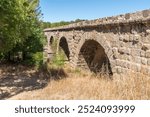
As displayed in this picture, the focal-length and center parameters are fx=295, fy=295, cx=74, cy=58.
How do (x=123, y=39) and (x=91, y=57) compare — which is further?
(x=91, y=57)

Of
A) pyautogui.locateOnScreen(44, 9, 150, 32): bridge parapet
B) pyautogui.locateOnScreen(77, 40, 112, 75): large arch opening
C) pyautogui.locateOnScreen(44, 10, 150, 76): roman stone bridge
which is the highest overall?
pyautogui.locateOnScreen(44, 9, 150, 32): bridge parapet

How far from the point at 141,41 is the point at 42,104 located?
454 centimetres

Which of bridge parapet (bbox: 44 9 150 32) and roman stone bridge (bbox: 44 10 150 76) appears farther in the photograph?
roman stone bridge (bbox: 44 10 150 76)

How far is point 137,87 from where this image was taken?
21.0 feet

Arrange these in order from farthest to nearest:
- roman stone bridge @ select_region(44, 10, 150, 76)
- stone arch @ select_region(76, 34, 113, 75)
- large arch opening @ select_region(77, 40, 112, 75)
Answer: large arch opening @ select_region(77, 40, 112, 75) < stone arch @ select_region(76, 34, 113, 75) < roman stone bridge @ select_region(44, 10, 150, 76)

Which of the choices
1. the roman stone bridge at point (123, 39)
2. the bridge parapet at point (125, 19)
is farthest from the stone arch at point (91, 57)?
the bridge parapet at point (125, 19)

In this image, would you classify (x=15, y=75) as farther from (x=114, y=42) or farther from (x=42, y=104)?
(x=42, y=104)

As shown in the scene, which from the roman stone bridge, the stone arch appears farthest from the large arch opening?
the roman stone bridge

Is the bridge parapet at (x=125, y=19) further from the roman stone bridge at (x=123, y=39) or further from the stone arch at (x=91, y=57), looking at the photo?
the stone arch at (x=91, y=57)

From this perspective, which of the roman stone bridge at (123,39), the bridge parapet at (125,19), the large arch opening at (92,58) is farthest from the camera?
the large arch opening at (92,58)

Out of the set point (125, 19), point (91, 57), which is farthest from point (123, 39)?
point (91, 57)

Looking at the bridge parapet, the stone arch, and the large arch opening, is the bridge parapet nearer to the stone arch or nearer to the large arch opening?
the stone arch

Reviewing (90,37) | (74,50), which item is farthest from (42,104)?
(74,50)

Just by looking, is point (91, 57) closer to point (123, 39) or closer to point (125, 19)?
point (123, 39)
